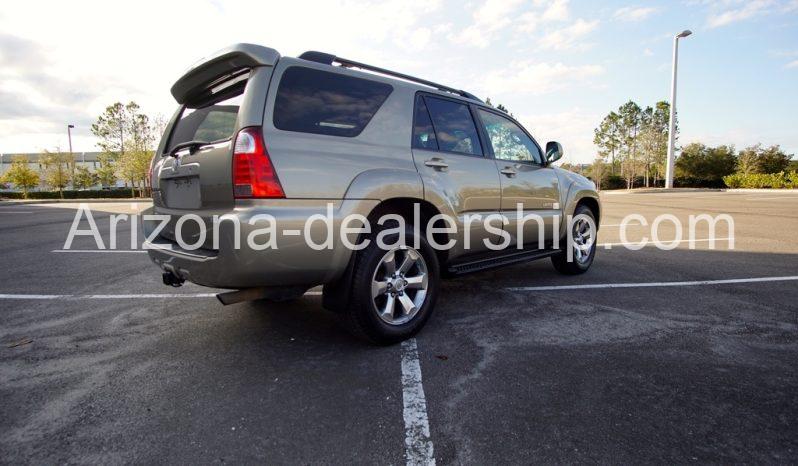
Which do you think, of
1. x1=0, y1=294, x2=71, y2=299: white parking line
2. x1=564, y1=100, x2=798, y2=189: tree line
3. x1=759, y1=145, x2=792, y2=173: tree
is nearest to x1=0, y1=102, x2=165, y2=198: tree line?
x1=0, y1=294, x2=71, y2=299: white parking line

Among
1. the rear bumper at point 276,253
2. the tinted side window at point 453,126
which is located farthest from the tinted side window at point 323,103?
the tinted side window at point 453,126

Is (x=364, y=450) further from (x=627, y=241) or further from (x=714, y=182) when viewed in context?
(x=714, y=182)

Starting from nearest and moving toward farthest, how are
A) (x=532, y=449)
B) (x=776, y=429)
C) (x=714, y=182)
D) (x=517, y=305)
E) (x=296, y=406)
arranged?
(x=532, y=449) → (x=776, y=429) → (x=296, y=406) → (x=517, y=305) → (x=714, y=182)

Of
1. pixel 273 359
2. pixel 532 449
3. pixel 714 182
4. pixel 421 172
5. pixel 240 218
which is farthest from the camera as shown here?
pixel 714 182

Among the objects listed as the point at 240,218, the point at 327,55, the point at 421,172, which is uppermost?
the point at 327,55

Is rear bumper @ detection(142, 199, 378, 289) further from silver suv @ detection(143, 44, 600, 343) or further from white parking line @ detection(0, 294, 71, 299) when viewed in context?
white parking line @ detection(0, 294, 71, 299)

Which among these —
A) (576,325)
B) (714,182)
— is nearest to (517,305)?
(576,325)

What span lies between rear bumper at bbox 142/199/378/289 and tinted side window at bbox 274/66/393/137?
19.9 inches

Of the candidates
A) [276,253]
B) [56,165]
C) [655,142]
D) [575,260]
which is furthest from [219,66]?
[655,142]

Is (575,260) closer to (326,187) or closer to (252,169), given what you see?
(326,187)

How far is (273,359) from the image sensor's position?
2.82 m

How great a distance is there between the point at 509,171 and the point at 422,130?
1194 millimetres

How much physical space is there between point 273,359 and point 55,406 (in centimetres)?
116

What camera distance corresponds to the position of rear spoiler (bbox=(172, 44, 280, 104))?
265cm
